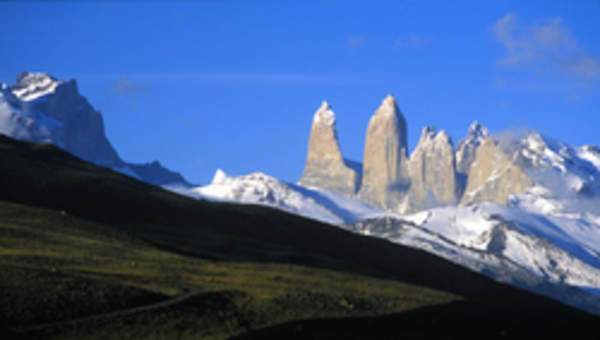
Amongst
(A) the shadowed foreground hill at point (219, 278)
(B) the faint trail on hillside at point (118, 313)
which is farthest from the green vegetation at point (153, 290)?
(B) the faint trail on hillside at point (118, 313)

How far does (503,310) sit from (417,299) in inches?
474

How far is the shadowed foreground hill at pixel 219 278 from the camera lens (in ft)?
224

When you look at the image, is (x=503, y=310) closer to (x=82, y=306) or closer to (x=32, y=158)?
(x=82, y=306)

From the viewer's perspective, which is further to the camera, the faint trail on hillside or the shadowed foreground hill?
the shadowed foreground hill

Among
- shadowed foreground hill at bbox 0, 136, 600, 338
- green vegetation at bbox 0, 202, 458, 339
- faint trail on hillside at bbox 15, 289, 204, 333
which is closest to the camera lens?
faint trail on hillside at bbox 15, 289, 204, 333

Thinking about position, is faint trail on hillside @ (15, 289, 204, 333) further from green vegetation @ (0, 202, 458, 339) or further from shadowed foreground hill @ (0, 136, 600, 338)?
shadowed foreground hill @ (0, 136, 600, 338)

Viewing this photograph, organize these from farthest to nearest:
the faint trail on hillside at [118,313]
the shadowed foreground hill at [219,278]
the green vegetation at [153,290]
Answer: the shadowed foreground hill at [219,278]
the green vegetation at [153,290]
the faint trail on hillside at [118,313]

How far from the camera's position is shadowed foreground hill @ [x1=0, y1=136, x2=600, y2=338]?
224 feet

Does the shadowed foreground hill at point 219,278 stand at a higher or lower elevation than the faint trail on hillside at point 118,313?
higher

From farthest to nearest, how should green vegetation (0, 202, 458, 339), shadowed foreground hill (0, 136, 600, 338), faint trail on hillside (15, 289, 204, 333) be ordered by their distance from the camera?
shadowed foreground hill (0, 136, 600, 338) → green vegetation (0, 202, 458, 339) → faint trail on hillside (15, 289, 204, 333)

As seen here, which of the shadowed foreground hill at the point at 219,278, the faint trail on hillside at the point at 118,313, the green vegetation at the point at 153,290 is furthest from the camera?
the shadowed foreground hill at the point at 219,278

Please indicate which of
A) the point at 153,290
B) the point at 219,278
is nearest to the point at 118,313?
the point at 153,290

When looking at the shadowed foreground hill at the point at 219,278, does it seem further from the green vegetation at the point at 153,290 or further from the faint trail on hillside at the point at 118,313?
the faint trail on hillside at the point at 118,313

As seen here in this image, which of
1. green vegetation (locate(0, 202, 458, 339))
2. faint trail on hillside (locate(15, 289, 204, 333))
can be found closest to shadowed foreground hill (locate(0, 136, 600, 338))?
green vegetation (locate(0, 202, 458, 339))
